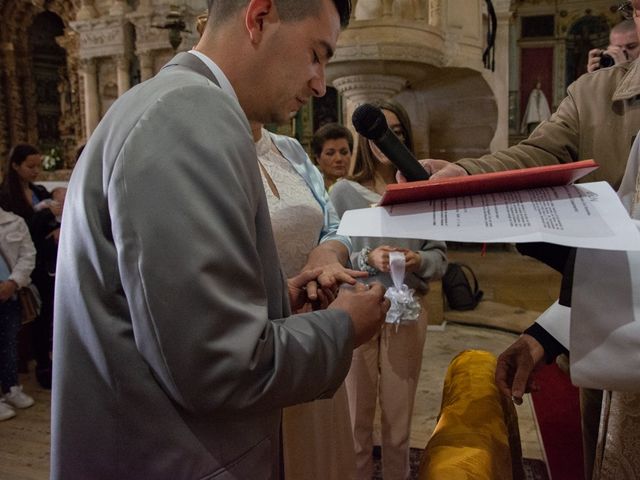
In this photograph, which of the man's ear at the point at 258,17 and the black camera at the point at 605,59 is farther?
the black camera at the point at 605,59

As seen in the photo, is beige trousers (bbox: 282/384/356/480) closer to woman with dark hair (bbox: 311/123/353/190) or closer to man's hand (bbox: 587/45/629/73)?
woman with dark hair (bbox: 311/123/353/190)

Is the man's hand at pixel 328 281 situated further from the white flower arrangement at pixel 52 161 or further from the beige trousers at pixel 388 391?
the white flower arrangement at pixel 52 161

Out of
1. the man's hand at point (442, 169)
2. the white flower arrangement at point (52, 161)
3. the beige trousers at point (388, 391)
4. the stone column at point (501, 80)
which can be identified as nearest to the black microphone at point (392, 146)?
the man's hand at point (442, 169)

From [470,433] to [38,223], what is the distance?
397 centimetres

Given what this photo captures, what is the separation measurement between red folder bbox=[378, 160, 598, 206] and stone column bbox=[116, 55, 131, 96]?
1060 centimetres

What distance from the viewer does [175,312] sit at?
30.1 inches

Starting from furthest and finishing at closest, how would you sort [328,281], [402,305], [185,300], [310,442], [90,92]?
[90,92] < [402,305] < [310,442] < [328,281] < [185,300]

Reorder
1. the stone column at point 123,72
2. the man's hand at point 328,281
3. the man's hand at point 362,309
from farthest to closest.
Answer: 1. the stone column at point 123,72
2. the man's hand at point 328,281
3. the man's hand at point 362,309

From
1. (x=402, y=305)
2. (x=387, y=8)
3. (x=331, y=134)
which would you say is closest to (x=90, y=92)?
(x=387, y=8)

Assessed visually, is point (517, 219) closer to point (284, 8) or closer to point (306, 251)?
point (284, 8)

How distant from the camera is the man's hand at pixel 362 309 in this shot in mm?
976

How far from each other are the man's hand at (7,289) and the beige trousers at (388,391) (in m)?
2.45

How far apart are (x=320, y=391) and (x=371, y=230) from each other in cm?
27

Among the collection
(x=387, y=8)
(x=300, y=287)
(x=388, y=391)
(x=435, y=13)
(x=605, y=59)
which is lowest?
(x=388, y=391)
